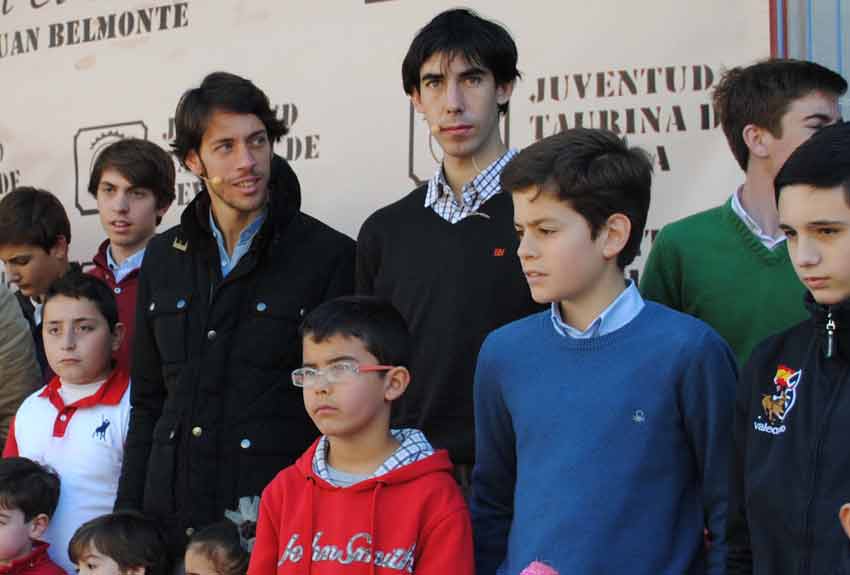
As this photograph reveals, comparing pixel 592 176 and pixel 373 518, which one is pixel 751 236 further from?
pixel 373 518

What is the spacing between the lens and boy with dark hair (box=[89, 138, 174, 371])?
15.7 ft

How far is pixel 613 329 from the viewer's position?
2779 mm

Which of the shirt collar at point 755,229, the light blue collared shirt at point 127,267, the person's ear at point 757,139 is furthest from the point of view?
the light blue collared shirt at point 127,267

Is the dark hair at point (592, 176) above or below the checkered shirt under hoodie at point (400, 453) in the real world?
above

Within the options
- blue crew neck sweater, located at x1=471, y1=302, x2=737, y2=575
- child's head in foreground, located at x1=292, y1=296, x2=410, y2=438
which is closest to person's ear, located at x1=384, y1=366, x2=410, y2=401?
child's head in foreground, located at x1=292, y1=296, x2=410, y2=438

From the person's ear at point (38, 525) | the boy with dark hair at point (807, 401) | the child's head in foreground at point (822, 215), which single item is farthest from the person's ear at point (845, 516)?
the person's ear at point (38, 525)

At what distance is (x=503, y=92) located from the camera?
3.62 metres

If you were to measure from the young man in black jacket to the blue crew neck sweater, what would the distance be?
3.43ft

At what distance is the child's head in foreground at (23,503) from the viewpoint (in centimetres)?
398

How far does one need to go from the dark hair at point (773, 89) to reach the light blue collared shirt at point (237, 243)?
1372mm

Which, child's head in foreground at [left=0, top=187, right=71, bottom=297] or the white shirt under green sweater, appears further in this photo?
child's head in foreground at [left=0, top=187, right=71, bottom=297]

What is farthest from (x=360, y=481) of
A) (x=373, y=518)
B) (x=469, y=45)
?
(x=469, y=45)

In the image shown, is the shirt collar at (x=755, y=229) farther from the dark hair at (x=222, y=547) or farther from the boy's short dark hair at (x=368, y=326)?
the dark hair at (x=222, y=547)

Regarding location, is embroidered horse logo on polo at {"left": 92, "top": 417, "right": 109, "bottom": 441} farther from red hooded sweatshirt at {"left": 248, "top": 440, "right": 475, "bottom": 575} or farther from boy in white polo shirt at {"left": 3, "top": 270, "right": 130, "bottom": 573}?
red hooded sweatshirt at {"left": 248, "top": 440, "right": 475, "bottom": 575}
